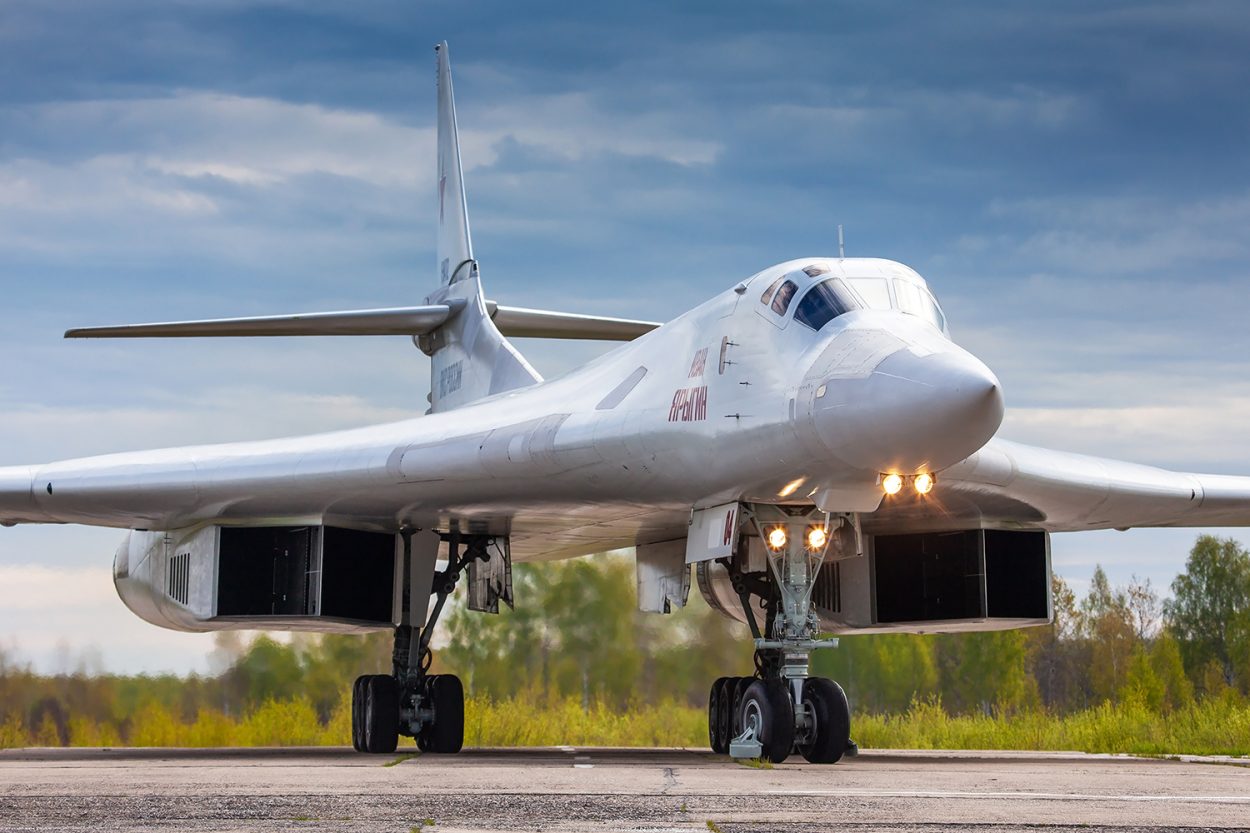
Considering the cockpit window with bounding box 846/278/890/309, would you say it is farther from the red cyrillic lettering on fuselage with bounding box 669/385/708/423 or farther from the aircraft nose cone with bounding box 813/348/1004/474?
the red cyrillic lettering on fuselage with bounding box 669/385/708/423

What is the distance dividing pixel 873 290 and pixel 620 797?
450 cm

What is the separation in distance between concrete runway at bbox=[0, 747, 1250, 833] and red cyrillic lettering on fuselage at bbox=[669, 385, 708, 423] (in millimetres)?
2277

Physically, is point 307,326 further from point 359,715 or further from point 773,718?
point 773,718

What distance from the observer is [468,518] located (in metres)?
13.9

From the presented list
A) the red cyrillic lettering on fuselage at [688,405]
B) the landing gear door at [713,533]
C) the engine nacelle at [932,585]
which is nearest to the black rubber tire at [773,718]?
the landing gear door at [713,533]

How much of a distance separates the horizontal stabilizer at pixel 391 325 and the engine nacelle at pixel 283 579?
2.17 m

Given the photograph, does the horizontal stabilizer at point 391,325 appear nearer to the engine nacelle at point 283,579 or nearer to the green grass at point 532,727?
the engine nacelle at point 283,579

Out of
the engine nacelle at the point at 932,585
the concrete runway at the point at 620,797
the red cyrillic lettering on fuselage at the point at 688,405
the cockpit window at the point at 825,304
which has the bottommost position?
the concrete runway at the point at 620,797

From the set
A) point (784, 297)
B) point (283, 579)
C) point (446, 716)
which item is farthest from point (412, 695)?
point (784, 297)

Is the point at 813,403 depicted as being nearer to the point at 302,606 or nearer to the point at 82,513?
the point at 302,606

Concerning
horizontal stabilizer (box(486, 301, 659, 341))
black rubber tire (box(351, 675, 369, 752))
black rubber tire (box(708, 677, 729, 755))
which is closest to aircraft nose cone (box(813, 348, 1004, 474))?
black rubber tire (box(708, 677, 729, 755))

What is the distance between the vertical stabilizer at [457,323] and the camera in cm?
1611

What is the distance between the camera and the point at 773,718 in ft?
32.4

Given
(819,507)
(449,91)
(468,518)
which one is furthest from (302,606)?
(449,91)
